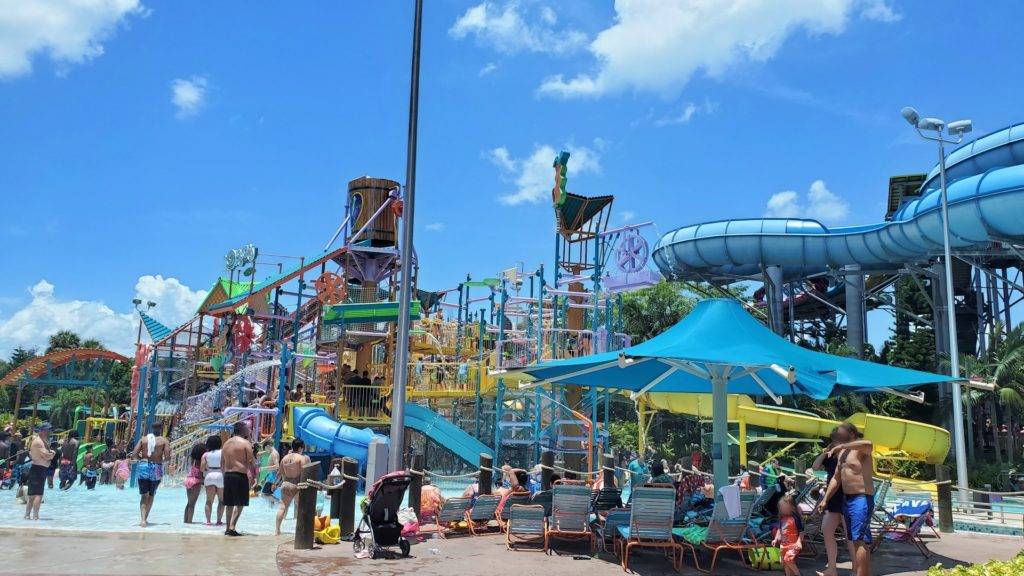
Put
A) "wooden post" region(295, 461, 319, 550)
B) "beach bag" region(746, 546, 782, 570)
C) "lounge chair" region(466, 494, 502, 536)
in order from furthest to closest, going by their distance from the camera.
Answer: "lounge chair" region(466, 494, 502, 536)
"wooden post" region(295, 461, 319, 550)
"beach bag" region(746, 546, 782, 570)

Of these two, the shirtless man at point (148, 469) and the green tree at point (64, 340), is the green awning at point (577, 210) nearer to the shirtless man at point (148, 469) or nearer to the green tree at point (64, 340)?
the shirtless man at point (148, 469)

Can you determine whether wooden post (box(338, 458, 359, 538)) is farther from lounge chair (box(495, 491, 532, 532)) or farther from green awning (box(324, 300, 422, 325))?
green awning (box(324, 300, 422, 325))

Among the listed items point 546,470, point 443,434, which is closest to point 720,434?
point 546,470

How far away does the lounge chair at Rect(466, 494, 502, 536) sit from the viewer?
10.8 metres

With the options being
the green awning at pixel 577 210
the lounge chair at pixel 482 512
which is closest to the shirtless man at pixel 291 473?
the lounge chair at pixel 482 512

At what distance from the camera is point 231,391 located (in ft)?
78.3

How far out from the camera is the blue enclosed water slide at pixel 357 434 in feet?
63.7

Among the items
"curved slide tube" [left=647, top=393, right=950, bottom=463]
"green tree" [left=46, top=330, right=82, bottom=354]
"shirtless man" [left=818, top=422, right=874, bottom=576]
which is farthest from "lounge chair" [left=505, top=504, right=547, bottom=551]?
"green tree" [left=46, top=330, right=82, bottom=354]

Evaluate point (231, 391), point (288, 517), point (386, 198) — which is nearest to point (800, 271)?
point (386, 198)

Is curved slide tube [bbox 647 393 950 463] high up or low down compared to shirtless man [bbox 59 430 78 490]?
up

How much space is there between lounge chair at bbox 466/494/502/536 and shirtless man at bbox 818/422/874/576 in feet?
15.4

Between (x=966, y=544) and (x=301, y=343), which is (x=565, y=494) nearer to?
(x=966, y=544)

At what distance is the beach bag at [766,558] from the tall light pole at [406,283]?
4586mm

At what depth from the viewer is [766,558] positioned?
8.76 m
